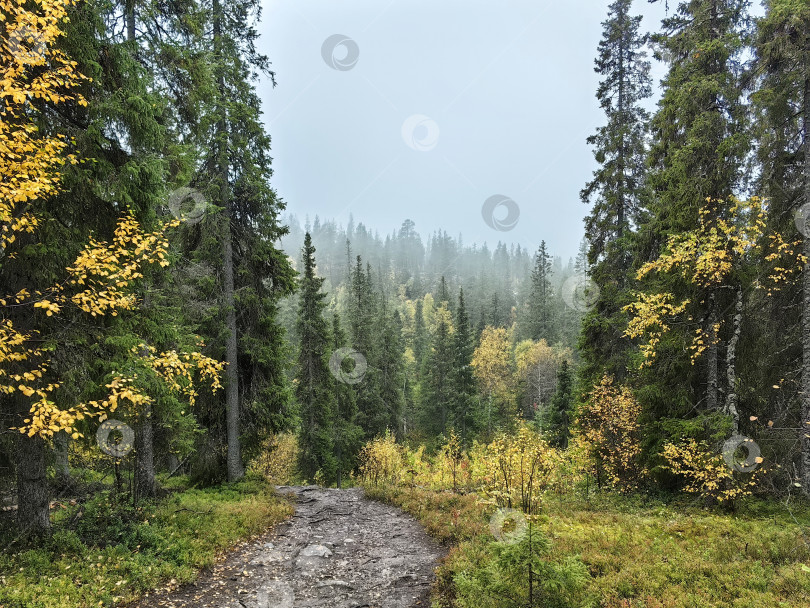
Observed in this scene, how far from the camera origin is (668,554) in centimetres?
697

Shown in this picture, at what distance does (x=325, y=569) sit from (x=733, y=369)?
1025cm

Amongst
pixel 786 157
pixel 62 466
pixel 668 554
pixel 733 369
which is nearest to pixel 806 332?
pixel 733 369

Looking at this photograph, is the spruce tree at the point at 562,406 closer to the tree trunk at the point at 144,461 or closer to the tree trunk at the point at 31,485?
the tree trunk at the point at 144,461

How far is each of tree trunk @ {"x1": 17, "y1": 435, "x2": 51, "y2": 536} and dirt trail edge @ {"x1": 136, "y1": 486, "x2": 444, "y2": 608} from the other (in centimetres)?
228

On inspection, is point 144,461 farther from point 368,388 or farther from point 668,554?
point 368,388

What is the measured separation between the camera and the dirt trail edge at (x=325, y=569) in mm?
6867

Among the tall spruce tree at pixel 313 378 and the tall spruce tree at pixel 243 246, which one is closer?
the tall spruce tree at pixel 243 246

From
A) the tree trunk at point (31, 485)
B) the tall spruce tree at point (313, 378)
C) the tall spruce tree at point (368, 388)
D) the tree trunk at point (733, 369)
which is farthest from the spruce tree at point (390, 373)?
the tree trunk at point (31, 485)

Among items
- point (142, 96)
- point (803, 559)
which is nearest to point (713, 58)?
point (803, 559)

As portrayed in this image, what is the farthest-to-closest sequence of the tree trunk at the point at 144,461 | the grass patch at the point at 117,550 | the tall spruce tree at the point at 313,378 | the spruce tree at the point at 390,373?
the spruce tree at the point at 390,373 < the tall spruce tree at the point at 313,378 < the tree trunk at the point at 144,461 < the grass patch at the point at 117,550

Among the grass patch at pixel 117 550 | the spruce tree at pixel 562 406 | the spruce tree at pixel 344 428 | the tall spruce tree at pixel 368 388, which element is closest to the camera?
the grass patch at pixel 117 550

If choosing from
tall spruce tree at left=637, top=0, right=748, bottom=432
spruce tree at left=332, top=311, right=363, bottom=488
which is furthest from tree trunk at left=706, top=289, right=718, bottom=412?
spruce tree at left=332, top=311, right=363, bottom=488

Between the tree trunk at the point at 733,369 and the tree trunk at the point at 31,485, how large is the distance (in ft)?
44.6

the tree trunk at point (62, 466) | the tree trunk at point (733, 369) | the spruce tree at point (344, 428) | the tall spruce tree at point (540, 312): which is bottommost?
the spruce tree at point (344, 428)
